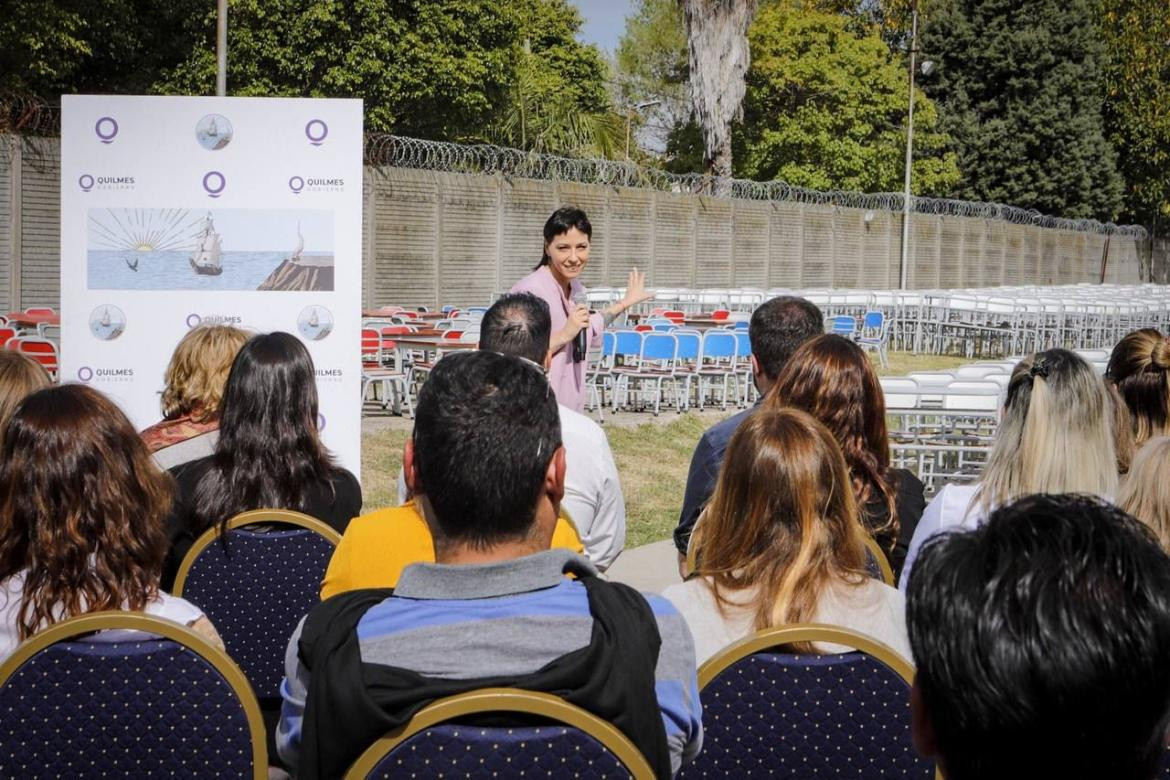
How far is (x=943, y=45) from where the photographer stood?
175 feet

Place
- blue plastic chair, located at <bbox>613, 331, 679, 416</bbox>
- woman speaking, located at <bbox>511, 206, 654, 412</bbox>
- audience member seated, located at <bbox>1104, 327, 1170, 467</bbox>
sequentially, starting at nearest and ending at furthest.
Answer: audience member seated, located at <bbox>1104, 327, 1170, 467</bbox> → woman speaking, located at <bbox>511, 206, 654, 412</bbox> → blue plastic chair, located at <bbox>613, 331, 679, 416</bbox>

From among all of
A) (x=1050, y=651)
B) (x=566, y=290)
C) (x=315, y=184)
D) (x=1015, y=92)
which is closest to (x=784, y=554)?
(x=1050, y=651)

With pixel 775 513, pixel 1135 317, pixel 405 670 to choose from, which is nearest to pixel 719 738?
pixel 775 513

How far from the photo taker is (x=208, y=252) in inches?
268

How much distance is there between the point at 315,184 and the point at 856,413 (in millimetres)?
3708

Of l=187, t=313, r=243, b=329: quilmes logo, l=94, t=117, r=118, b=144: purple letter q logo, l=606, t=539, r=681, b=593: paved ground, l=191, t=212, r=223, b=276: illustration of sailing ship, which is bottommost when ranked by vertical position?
l=606, t=539, r=681, b=593: paved ground

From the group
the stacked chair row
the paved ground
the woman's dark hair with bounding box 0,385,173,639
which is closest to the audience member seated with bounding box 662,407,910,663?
the woman's dark hair with bounding box 0,385,173,639

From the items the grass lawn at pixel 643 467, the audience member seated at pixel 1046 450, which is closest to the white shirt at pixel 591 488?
the audience member seated at pixel 1046 450

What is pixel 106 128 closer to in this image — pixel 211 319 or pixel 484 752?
pixel 211 319

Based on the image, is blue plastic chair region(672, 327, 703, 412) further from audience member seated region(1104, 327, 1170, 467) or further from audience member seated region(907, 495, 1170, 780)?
audience member seated region(907, 495, 1170, 780)

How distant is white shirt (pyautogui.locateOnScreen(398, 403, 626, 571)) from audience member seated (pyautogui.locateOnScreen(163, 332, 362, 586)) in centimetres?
29

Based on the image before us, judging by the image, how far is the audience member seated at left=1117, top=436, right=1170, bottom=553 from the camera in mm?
3035

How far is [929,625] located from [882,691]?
114 cm

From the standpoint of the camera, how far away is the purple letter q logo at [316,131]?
6773 mm
